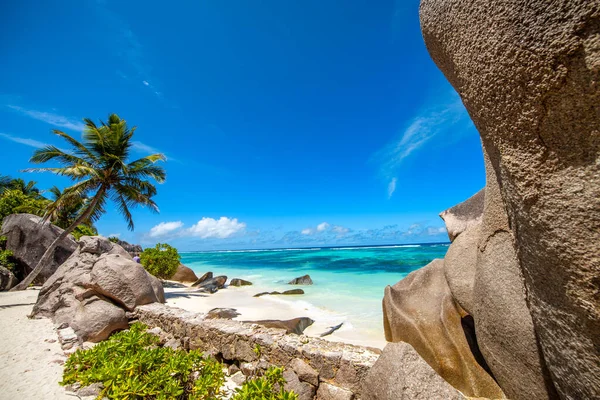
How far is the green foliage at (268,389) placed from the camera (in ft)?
10.0

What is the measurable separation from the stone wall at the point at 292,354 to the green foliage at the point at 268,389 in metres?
0.16

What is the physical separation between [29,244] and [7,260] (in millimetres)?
1182

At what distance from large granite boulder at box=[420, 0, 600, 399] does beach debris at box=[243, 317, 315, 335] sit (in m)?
6.22

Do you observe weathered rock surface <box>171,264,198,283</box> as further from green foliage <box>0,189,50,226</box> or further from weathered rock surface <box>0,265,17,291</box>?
green foliage <box>0,189,50,226</box>

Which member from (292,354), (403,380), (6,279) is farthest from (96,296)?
(6,279)

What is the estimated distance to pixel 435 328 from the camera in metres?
4.46

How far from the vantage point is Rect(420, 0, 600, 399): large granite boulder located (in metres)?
1.29

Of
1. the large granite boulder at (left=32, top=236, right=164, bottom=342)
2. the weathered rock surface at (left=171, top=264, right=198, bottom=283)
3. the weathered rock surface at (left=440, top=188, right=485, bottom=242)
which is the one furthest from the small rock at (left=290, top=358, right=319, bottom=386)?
the weathered rock surface at (left=171, top=264, right=198, bottom=283)

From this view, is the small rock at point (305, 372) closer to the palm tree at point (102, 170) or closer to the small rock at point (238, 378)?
the small rock at point (238, 378)

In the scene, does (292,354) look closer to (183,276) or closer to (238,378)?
(238,378)

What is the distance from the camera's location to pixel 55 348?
522 cm

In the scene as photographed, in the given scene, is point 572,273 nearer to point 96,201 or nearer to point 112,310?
point 112,310

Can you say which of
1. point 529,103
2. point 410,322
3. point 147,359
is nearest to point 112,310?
point 147,359

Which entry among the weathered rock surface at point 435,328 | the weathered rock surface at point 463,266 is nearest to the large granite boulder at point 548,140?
the weathered rock surface at point 463,266
